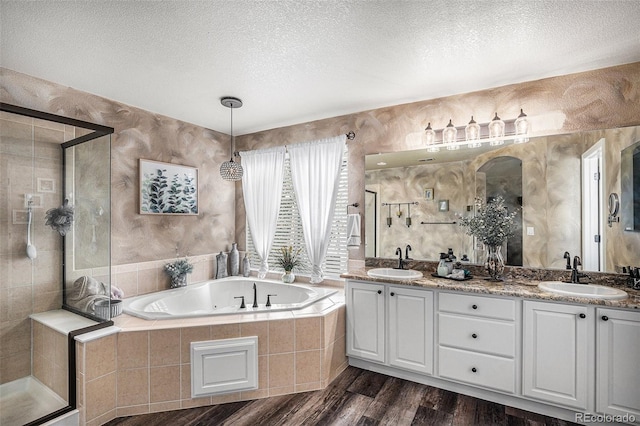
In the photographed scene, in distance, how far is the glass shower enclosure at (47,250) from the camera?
7.22 feet

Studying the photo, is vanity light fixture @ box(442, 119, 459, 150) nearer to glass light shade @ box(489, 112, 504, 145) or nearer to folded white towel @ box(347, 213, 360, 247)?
glass light shade @ box(489, 112, 504, 145)

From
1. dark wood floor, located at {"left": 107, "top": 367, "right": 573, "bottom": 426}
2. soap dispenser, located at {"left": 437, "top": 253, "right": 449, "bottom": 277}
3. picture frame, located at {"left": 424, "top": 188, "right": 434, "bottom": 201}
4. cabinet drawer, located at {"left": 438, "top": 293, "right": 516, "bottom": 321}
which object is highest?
picture frame, located at {"left": 424, "top": 188, "right": 434, "bottom": 201}

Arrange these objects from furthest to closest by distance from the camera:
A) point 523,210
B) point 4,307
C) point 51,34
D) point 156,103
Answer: point 156,103 → point 523,210 → point 4,307 → point 51,34

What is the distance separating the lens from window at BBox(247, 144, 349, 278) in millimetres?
3576

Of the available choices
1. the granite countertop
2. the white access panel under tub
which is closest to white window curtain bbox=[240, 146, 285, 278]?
the granite countertop

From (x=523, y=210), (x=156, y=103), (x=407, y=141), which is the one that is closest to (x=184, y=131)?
(x=156, y=103)

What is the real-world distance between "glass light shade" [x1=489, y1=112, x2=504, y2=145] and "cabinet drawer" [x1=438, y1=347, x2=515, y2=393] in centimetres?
176

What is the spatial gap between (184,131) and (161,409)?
2.82 meters

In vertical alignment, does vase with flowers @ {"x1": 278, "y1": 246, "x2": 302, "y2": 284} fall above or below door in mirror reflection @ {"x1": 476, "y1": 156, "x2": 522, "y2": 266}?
below

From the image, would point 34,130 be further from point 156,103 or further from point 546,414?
point 546,414

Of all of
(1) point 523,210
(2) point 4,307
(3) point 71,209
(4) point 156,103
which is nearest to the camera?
(2) point 4,307

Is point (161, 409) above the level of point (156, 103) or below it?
below

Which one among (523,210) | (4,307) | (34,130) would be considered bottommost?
(4,307)

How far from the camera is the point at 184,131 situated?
12.3ft
